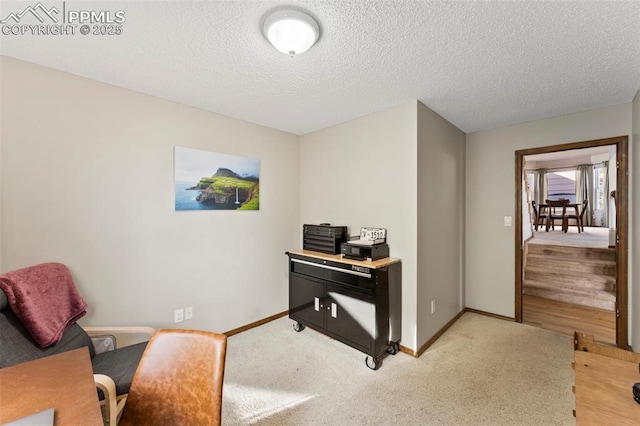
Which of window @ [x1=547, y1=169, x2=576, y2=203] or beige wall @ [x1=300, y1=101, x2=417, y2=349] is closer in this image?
beige wall @ [x1=300, y1=101, x2=417, y2=349]

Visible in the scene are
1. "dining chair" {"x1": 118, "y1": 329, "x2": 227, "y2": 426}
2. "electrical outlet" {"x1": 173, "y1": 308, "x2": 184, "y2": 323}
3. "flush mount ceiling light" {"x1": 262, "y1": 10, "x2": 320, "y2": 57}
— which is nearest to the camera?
"dining chair" {"x1": 118, "y1": 329, "x2": 227, "y2": 426}

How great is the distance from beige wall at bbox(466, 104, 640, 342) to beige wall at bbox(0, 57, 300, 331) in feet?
9.08

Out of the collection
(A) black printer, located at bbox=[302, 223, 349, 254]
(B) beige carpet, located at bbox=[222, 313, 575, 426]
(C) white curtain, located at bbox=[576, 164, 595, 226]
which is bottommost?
(B) beige carpet, located at bbox=[222, 313, 575, 426]

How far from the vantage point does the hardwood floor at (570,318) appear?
9.61 feet

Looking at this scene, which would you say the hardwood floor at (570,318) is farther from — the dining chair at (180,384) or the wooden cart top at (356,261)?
the dining chair at (180,384)

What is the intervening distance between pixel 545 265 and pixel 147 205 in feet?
19.2

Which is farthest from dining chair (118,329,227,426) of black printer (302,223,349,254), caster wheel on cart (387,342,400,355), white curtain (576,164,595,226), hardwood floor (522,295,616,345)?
white curtain (576,164,595,226)

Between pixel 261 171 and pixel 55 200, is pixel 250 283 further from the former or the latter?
pixel 55 200

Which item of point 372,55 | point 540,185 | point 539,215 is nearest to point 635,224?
point 372,55

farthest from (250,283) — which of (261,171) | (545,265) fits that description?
(545,265)

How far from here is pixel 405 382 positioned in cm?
213

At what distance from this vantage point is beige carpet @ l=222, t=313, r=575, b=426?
1778mm

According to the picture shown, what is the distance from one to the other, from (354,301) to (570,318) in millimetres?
2942

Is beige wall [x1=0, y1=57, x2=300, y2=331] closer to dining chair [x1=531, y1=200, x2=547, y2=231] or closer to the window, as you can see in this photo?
dining chair [x1=531, y1=200, x2=547, y2=231]
